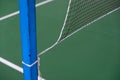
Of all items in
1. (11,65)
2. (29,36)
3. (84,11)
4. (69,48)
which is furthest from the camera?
(84,11)

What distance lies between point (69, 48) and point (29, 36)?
1.77 metres

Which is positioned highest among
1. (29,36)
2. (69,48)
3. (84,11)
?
(29,36)

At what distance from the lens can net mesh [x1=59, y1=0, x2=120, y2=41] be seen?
395 cm

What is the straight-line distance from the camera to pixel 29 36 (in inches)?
87.0

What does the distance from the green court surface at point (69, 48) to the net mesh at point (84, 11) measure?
163 mm

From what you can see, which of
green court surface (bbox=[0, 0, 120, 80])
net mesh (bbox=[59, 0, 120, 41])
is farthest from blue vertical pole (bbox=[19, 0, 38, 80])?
net mesh (bbox=[59, 0, 120, 41])

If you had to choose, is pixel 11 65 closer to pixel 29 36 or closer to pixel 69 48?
pixel 69 48

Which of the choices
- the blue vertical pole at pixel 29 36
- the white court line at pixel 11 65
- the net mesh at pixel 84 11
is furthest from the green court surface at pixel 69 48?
the blue vertical pole at pixel 29 36

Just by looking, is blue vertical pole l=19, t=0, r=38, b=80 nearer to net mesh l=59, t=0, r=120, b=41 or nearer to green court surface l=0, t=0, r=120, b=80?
green court surface l=0, t=0, r=120, b=80

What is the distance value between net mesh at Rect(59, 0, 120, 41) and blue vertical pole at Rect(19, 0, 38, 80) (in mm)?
1386

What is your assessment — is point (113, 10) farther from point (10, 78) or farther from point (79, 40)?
point (10, 78)

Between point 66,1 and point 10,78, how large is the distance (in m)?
2.45

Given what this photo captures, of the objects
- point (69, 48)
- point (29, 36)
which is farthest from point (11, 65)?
point (29, 36)

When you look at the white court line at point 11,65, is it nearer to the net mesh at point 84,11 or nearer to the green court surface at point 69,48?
the green court surface at point 69,48
